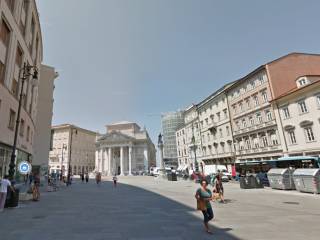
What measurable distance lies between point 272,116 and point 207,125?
2095 centimetres

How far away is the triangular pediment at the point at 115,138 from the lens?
103 meters

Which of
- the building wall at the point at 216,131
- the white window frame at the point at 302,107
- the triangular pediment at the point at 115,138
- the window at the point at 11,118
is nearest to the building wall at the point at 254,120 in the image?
the building wall at the point at 216,131

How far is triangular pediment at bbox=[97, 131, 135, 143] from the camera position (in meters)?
103

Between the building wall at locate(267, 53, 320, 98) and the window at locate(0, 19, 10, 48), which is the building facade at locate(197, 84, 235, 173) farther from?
the window at locate(0, 19, 10, 48)

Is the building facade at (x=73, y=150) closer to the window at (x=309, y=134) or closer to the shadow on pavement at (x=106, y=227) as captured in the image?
the window at (x=309, y=134)

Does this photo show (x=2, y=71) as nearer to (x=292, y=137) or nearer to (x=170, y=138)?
(x=292, y=137)

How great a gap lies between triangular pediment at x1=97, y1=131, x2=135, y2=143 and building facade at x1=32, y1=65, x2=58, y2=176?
179 feet

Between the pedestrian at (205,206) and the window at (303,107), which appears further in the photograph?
the window at (303,107)

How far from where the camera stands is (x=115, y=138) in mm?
103500

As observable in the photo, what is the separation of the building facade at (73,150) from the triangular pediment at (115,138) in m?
12.5

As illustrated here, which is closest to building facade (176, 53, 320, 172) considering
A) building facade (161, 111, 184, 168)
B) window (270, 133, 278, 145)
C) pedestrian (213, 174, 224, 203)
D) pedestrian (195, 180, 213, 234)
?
window (270, 133, 278, 145)

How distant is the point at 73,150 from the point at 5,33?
9544 cm

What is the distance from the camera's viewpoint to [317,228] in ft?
25.4

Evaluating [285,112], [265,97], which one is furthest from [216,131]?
[285,112]
